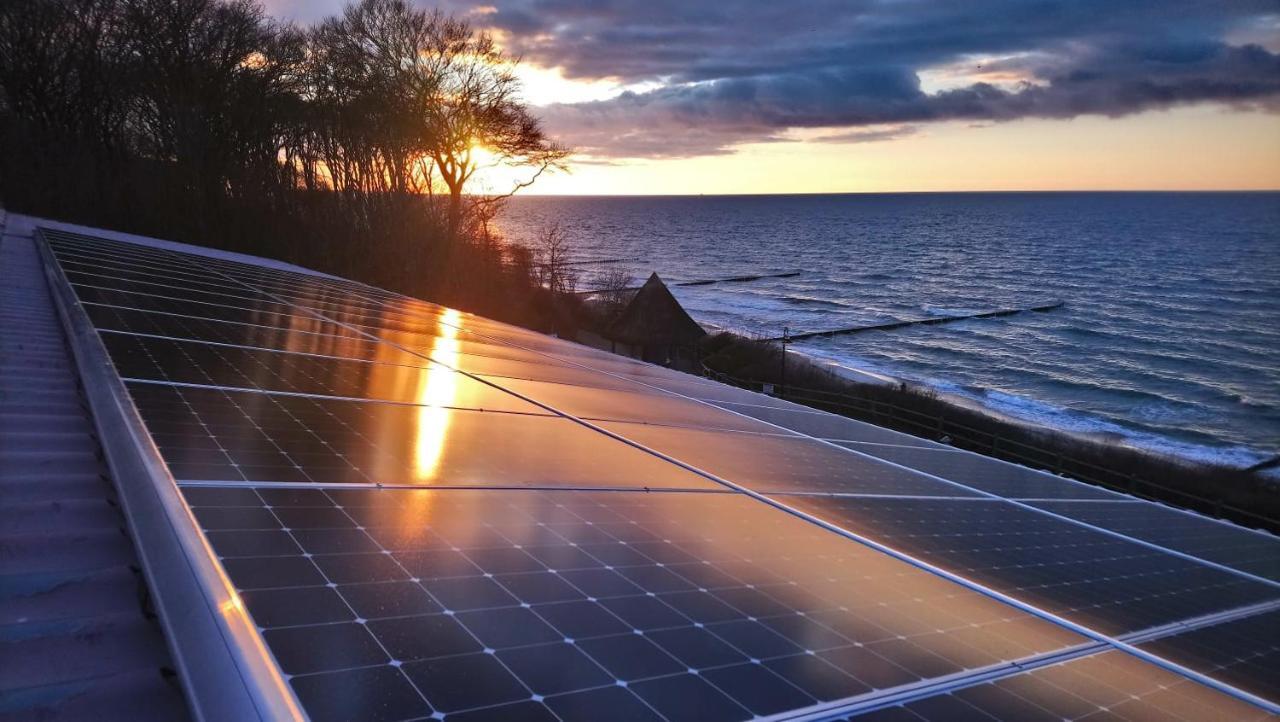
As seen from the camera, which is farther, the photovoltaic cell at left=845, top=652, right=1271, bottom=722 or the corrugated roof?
the photovoltaic cell at left=845, top=652, right=1271, bottom=722

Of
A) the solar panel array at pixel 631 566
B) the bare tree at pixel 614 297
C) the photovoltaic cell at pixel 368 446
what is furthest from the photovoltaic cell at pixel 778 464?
the bare tree at pixel 614 297

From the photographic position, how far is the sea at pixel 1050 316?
48.4 meters

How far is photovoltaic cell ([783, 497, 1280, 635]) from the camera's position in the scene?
5.01 m

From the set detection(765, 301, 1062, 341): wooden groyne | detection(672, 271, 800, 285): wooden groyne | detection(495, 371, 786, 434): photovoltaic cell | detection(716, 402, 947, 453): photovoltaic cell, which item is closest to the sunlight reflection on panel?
detection(495, 371, 786, 434): photovoltaic cell

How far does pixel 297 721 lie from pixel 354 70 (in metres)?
47.2

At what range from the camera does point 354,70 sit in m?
44.0

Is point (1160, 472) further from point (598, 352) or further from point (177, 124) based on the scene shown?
point (177, 124)

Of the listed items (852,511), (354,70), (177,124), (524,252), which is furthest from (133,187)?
(852,511)

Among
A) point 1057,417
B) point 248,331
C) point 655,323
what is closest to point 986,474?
point 248,331

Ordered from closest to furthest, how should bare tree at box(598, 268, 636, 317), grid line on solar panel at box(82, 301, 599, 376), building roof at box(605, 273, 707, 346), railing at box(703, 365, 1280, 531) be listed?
grid line on solar panel at box(82, 301, 599, 376)
railing at box(703, 365, 1280, 531)
building roof at box(605, 273, 707, 346)
bare tree at box(598, 268, 636, 317)

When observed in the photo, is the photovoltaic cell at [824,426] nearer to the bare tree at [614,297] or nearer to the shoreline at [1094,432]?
the shoreline at [1094,432]

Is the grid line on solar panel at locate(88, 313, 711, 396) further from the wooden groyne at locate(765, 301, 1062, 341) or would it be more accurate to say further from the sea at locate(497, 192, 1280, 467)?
the wooden groyne at locate(765, 301, 1062, 341)

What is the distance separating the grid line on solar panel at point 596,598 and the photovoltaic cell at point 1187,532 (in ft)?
15.9

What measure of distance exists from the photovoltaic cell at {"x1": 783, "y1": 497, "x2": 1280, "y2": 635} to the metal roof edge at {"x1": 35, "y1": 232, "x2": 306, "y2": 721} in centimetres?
402
